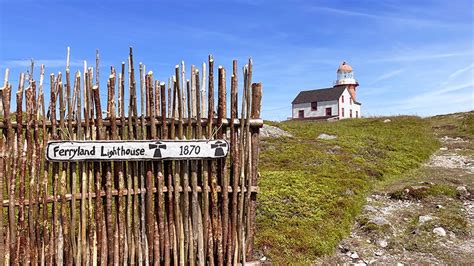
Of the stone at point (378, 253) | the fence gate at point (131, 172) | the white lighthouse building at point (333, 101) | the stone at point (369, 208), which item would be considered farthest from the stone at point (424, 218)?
the white lighthouse building at point (333, 101)

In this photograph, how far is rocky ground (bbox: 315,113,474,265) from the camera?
8.94 metres

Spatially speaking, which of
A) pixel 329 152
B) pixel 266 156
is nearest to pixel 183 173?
pixel 266 156

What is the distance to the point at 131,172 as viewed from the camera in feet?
21.6

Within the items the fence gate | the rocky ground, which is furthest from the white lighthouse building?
the fence gate

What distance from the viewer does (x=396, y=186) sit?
47.1ft

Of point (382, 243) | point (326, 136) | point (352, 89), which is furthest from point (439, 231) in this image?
point (352, 89)

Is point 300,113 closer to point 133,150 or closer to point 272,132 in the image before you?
point 272,132

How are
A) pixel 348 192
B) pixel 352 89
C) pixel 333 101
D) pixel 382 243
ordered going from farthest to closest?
pixel 352 89 → pixel 333 101 → pixel 348 192 → pixel 382 243

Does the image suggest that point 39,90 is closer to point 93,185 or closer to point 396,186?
point 93,185

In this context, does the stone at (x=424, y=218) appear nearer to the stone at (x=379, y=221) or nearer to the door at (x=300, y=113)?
the stone at (x=379, y=221)

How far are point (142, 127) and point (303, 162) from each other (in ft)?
37.8

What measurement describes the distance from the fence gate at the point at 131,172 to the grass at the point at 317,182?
230cm

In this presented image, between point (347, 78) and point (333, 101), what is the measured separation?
7.43m

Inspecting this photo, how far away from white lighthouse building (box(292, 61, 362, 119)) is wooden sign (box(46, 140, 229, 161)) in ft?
171
